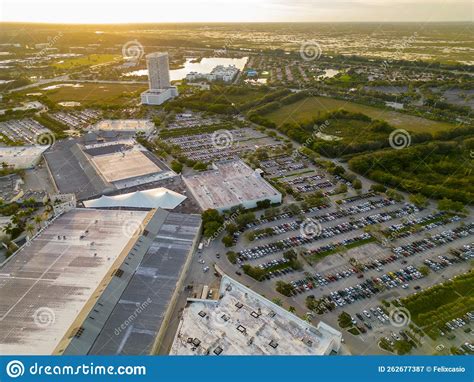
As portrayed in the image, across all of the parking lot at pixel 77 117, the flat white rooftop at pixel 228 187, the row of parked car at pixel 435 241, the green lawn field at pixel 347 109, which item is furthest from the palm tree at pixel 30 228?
the green lawn field at pixel 347 109

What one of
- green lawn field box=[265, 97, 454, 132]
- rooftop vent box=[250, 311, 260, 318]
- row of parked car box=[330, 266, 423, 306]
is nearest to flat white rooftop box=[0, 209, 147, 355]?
rooftop vent box=[250, 311, 260, 318]

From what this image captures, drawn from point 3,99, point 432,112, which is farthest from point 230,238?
point 3,99

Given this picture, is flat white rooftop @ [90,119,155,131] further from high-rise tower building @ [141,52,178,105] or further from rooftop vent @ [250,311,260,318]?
rooftop vent @ [250,311,260,318]

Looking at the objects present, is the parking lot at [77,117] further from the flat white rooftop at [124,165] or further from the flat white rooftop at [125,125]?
the flat white rooftop at [124,165]

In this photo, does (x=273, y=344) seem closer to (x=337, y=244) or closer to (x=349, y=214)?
(x=337, y=244)

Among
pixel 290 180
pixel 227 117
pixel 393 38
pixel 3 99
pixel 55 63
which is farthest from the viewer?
pixel 393 38

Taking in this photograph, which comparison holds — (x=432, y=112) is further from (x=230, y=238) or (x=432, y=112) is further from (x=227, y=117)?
(x=230, y=238)
